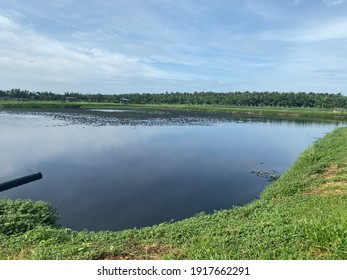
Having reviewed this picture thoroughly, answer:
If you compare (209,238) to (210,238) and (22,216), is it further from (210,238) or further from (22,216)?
(22,216)

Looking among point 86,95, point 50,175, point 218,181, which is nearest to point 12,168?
point 50,175

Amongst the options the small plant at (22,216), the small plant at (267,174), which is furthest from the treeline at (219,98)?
the small plant at (22,216)

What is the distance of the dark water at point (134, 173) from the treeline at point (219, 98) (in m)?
67.7

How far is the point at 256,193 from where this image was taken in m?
13.1

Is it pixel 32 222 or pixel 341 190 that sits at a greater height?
pixel 341 190

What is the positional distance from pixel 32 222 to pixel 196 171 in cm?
1013

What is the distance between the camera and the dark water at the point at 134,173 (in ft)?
35.8

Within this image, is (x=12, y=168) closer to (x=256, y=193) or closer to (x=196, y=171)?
(x=196, y=171)

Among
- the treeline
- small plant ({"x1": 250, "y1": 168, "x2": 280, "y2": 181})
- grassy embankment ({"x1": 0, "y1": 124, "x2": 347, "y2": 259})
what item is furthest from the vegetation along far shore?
the treeline

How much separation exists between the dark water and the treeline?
67672 millimetres

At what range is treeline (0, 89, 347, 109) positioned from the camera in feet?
290

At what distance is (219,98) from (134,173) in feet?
291

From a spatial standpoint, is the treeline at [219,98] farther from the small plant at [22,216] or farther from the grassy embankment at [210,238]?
the small plant at [22,216]
